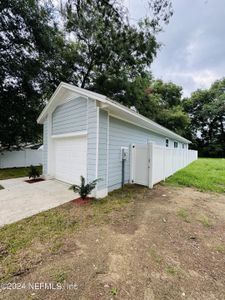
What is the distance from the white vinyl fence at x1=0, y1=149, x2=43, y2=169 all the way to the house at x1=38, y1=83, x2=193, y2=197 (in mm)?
6249

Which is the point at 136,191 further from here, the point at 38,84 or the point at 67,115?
the point at 38,84

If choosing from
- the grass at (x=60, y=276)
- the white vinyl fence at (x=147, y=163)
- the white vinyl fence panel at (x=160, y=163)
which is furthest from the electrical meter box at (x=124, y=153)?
the grass at (x=60, y=276)

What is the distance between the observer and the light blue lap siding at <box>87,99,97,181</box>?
556 cm

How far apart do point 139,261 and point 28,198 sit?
426cm

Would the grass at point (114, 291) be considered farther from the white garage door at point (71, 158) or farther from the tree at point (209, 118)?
the tree at point (209, 118)

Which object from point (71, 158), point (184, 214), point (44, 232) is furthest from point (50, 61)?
point (184, 214)

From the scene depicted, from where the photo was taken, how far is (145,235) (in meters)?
3.38

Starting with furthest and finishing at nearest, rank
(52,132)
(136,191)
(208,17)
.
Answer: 1. (52,132)
2. (136,191)
3. (208,17)

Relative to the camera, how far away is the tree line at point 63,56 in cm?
593

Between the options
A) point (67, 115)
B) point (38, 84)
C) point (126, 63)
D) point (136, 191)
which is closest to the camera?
point (136, 191)

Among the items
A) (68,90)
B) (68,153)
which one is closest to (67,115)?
(68,90)

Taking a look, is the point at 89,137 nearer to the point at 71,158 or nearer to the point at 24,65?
the point at 71,158

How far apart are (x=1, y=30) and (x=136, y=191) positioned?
36.3ft

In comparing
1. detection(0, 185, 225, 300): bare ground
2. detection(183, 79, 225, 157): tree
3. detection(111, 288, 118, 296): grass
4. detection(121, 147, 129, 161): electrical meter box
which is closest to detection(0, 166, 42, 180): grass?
detection(121, 147, 129, 161): electrical meter box
